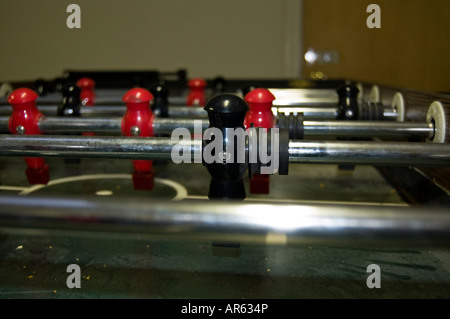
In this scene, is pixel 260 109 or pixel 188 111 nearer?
pixel 260 109

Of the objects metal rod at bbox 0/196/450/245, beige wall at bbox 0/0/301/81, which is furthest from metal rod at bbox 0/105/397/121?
beige wall at bbox 0/0/301/81

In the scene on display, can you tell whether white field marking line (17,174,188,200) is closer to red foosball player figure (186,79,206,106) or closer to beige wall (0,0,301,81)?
red foosball player figure (186,79,206,106)

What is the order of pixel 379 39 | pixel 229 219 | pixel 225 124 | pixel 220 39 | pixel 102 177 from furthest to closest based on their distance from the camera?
pixel 220 39, pixel 379 39, pixel 102 177, pixel 225 124, pixel 229 219

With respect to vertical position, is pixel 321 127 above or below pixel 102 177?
above

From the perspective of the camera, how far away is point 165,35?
13.9 feet

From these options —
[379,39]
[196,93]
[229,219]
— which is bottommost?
[229,219]

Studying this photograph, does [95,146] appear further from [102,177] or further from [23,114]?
[102,177]

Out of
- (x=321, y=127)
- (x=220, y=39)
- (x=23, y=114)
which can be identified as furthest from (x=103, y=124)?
(x=220, y=39)

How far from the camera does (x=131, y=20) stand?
4199 millimetres

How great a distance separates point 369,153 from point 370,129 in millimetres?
308

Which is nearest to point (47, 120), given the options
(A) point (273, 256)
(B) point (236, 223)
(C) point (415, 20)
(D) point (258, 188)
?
(D) point (258, 188)

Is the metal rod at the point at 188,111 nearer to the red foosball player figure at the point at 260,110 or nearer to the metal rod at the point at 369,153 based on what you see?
the red foosball player figure at the point at 260,110
